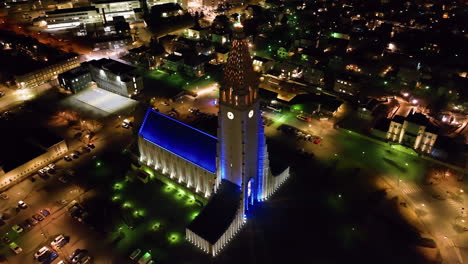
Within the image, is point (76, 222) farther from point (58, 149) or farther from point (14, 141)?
point (14, 141)

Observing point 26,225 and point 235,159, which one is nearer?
point 235,159

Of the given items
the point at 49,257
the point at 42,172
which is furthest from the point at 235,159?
the point at 42,172

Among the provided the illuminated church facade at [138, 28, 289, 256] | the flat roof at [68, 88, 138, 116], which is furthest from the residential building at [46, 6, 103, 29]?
the illuminated church facade at [138, 28, 289, 256]

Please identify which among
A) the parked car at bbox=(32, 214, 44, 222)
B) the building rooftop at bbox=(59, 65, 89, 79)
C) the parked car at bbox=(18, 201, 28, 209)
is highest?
the building rooftop at bbox=(59, 65, 89, 79)

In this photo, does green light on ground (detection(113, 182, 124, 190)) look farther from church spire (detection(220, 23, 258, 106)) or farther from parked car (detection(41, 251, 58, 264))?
church spire (detection(220, 23, 258, 106))

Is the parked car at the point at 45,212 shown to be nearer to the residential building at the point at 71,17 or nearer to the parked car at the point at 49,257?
the parked car at the point at 49,257

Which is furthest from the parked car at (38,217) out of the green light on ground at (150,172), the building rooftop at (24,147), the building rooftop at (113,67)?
the building rooftop at (113,67)

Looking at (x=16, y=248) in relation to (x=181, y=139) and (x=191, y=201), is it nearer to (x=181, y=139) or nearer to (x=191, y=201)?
(x=191, y=201)
